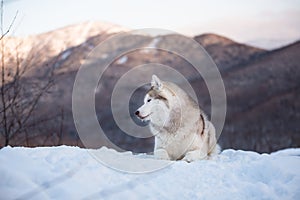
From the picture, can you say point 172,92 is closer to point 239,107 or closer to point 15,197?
point 15,197

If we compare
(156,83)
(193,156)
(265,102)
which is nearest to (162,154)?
(193,156)

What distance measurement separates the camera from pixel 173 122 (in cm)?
659

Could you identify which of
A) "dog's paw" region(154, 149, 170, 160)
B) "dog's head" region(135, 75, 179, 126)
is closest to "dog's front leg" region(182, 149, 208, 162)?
"dog's paw" region(154, 149, 170, 160)

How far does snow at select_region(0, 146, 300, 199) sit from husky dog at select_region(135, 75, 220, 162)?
3.01 feet

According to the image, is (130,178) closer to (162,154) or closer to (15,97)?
(162,154)

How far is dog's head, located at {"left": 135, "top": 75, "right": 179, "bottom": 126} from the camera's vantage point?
6656mm

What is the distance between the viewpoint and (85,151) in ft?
17.6

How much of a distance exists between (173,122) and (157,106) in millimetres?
439

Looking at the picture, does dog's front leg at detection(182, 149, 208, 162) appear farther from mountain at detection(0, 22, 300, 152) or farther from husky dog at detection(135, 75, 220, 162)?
mountain at detection(0, 22, 300, 152)

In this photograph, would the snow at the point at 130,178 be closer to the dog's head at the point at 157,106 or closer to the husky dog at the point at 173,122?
the husky dog at the point at 173,122

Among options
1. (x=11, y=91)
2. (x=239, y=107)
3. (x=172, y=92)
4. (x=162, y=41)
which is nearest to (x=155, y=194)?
(x=172, y=92)

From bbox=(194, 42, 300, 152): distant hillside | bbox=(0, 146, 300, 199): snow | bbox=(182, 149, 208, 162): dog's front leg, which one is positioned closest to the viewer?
bbox=(0, 146, 300, 199): snow

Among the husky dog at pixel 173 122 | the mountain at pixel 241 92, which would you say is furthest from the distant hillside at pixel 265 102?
the husky dog at pixel 173 122

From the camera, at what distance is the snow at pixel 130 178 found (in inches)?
163
